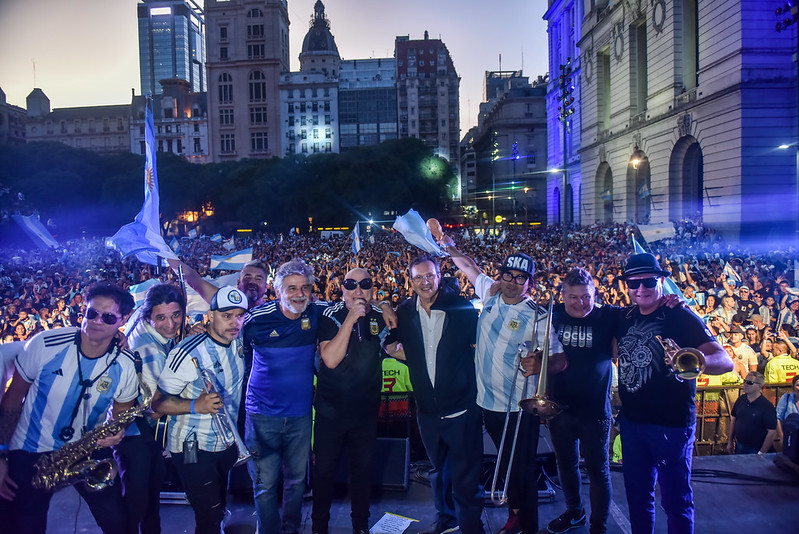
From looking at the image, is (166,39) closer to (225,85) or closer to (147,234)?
(225,85)

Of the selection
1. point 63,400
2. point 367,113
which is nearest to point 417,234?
point 63,400

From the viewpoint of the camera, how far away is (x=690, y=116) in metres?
29.1

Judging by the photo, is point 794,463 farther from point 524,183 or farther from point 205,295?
point 524,183

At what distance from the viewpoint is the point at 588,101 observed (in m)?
44.5

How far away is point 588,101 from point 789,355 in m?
41.5

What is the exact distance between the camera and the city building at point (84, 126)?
11738 cm

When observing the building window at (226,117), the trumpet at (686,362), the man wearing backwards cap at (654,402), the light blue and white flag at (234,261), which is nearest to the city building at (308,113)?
the building window at (226,117)

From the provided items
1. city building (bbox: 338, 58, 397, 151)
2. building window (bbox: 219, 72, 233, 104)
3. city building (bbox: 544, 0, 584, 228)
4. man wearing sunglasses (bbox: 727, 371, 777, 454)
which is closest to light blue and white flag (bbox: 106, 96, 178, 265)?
man wearing sunglasses (bbox: 727, 371, 777, 454)

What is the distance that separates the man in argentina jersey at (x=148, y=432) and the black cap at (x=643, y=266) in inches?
128

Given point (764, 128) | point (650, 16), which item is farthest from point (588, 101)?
point (764, 128)

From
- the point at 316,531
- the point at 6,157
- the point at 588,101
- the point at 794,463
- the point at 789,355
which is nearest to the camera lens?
the point at 316,531

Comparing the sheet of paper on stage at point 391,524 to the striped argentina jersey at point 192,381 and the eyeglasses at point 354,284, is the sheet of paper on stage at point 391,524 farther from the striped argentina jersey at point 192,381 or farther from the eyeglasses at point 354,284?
the eyeglasses at point 354,284

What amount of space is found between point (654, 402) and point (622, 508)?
161cm

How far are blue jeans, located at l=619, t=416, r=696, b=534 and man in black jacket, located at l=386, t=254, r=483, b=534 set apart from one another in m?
1.07
